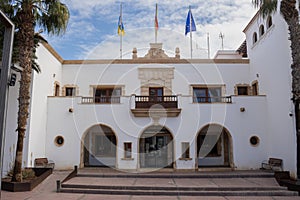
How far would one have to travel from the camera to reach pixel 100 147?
651 inches

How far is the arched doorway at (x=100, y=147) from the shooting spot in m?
16.3

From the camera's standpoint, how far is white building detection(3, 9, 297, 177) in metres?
12.7

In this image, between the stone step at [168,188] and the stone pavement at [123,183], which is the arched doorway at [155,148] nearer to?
the stone pavement at [123,183]

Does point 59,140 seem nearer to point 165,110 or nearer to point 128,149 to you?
point 128,149

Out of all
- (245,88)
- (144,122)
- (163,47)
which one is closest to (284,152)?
(245,88)

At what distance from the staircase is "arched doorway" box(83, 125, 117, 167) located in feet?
12.6

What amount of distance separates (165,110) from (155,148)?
3236 mm

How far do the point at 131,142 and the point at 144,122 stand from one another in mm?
1245

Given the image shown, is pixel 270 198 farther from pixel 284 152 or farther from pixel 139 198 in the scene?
pixel 139 198

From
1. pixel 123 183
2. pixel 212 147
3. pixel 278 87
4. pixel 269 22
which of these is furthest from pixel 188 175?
pixel 269 22

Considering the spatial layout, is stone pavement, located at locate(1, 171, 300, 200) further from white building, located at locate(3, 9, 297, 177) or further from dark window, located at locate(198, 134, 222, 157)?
dark window, located at locate(198, 134, 222, 157)

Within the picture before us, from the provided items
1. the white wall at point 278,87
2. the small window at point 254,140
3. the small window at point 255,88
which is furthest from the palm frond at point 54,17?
the small window at point 255,88

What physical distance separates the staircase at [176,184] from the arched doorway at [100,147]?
12.6 feet

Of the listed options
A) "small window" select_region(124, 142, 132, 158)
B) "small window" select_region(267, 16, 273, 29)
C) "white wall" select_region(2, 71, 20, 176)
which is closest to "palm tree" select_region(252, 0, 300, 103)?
"small window" select_region(267, 16, 273, 29)
